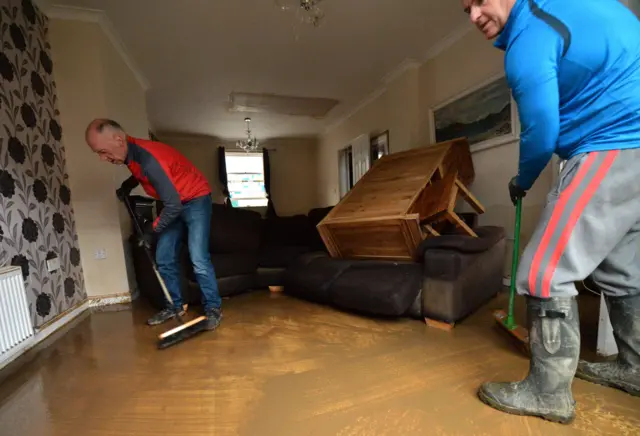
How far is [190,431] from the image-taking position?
3.42 feet

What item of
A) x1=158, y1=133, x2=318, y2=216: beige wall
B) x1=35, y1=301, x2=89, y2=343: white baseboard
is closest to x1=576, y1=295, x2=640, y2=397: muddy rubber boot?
x1=35, y1=301, x2=89, y2=343: white baseboard

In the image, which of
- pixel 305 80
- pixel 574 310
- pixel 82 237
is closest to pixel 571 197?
pixel 574 310

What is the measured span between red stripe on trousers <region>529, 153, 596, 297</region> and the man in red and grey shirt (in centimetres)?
176

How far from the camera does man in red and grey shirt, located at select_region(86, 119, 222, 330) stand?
5.71 feet

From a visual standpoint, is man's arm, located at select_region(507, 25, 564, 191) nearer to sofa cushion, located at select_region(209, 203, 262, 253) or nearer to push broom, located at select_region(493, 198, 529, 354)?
push broom, located at select_region(493, 198, 529, 354)

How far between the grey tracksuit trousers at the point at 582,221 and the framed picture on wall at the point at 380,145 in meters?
3.45

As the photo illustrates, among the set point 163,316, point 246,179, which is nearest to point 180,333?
point 163,316

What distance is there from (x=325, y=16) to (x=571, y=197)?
102 inches

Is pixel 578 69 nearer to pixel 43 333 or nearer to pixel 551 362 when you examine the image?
pixel 551 362

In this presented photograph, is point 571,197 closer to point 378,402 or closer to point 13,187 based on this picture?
point 378,402

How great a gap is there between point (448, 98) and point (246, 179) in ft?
16.7

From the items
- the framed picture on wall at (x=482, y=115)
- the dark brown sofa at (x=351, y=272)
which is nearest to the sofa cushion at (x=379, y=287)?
the dark brown sofa at (x=351, y=272)

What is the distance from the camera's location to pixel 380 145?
4.53m

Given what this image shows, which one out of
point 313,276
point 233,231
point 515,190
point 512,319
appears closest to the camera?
point 515,190
